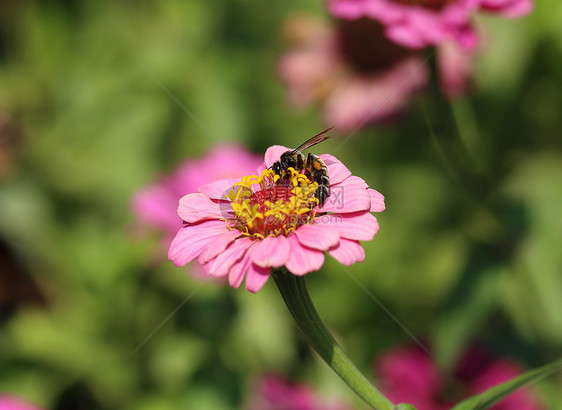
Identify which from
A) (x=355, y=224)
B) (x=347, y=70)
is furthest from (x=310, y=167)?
(x=347, y=70)

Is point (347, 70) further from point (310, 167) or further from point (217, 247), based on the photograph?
point (217, 247)

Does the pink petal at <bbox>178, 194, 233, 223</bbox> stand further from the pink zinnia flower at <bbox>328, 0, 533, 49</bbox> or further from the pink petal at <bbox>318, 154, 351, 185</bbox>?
the pink zinnia flower at <bbox>328, 0, 533, 49</bbox>

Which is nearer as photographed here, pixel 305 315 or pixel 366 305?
pixel 305 315

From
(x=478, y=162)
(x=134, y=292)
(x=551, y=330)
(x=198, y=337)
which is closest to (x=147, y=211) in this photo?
(x=134, y=292)

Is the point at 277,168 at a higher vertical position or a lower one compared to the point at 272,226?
higher

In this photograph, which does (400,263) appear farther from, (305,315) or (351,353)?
(305,315)

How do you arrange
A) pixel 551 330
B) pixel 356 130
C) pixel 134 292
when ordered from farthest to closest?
pixel 356 130 < pixel 134 292 < pixel 551 330

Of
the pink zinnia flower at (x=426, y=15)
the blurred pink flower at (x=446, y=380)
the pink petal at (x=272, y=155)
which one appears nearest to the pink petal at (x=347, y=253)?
the pink petal at (x=272, y=155)
